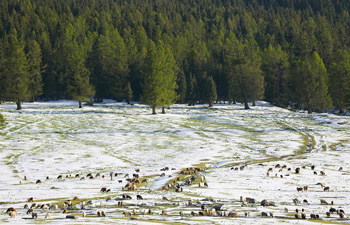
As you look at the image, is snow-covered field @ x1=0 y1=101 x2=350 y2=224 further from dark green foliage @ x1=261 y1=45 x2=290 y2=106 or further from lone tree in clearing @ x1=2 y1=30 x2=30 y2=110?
dark green foliage @ x1=261 y1=45 x2=290 y2=106

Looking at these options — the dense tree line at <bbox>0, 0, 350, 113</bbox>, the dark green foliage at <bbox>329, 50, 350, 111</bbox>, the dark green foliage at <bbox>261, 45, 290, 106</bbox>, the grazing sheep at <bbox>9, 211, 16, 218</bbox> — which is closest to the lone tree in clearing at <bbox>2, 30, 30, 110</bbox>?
the dense tree line at <bbox>0, 0, 350, 113</bbox>

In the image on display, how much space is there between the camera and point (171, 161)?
1404 inches

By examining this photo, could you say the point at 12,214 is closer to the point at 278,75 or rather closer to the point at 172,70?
the point at 172,70

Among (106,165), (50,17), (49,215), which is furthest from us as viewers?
(50,17)

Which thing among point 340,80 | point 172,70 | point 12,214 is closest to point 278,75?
point 340,80

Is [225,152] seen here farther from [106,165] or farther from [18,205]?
[18,205]

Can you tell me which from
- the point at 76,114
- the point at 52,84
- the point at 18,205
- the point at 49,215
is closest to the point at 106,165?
the point at 18,205

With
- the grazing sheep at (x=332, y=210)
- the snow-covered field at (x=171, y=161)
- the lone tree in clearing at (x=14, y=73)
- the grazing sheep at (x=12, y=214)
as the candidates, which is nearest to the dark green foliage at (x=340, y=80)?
the snow-covered field at (x=171, y=161)

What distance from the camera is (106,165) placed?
3394cm

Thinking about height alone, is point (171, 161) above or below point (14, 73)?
below

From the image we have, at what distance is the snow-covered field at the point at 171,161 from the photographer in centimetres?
1792

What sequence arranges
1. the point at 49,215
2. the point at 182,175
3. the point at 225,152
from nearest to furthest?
the point at 49,215, the point at 182,175, the point at 225,152

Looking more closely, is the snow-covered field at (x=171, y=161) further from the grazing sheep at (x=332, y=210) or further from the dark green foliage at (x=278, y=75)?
the dark green foliage at (x=278, y=75)

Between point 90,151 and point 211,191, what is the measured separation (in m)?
21.5
